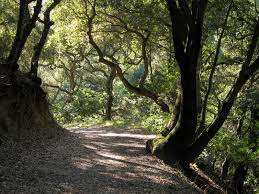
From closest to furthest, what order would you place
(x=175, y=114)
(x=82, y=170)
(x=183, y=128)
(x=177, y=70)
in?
(x=82, y=170)
(x=183, y=128)
(x=175, y=114)
(x=177, y=70)

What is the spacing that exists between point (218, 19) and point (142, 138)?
19.3ft

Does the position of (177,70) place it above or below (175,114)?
above

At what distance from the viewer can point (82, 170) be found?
9.81 m

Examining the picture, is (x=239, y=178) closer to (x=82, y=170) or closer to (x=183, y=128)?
(x=183, y=128)

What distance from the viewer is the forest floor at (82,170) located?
823 cm

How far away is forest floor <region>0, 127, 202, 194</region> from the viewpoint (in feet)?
27.0

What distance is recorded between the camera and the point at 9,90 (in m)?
12.8

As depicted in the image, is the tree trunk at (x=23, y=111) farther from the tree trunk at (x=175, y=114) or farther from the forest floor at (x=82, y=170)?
the tree trunk at (x=175, y=114)

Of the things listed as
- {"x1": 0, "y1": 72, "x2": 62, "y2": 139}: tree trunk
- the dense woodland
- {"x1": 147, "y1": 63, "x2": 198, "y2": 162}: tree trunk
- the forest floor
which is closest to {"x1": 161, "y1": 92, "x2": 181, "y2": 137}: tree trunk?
the dense woodland

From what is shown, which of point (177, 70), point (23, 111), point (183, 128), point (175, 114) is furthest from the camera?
point (177, 70)

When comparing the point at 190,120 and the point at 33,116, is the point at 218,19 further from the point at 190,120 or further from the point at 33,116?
the point at 33,116

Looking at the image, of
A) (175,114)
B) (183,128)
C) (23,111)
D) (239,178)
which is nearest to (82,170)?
(183,128)

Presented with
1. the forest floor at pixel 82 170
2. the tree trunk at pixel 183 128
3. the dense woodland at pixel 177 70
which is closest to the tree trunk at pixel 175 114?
the dense woodland at pixel 177 70

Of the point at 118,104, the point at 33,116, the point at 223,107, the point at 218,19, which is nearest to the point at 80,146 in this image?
the point at 33,116
